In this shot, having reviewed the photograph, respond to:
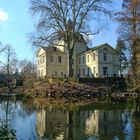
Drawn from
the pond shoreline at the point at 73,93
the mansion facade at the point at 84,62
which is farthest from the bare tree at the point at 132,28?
the mansion facade at the point at 84,62

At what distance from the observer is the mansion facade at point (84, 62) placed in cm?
6272

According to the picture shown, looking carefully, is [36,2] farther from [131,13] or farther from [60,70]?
[60,70]

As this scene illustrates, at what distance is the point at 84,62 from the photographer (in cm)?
6788

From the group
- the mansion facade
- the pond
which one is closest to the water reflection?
the pond

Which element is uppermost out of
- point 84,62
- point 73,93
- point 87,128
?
point 84,62

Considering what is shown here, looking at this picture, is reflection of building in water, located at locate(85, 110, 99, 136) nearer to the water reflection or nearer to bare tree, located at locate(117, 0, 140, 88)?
the water reflection

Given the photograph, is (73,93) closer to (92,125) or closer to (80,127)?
(92,125)

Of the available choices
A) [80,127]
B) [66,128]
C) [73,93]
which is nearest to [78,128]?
[80,127]

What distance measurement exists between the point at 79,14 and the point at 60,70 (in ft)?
74.8

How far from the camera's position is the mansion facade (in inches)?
2469

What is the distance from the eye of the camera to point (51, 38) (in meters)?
47.1

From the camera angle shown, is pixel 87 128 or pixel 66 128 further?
pixel 87 128

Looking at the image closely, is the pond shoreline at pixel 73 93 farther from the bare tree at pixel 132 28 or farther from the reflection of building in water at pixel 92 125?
the reflection of building in water at pixel 92 125

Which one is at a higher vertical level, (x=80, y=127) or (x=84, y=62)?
(x=84, y=62)
